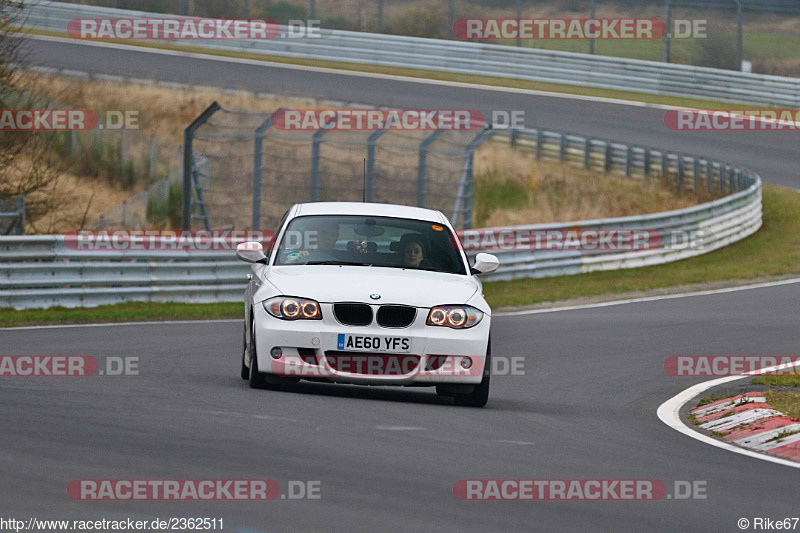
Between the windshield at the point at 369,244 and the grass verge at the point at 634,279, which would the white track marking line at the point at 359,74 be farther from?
the windshield at the point at 369,244

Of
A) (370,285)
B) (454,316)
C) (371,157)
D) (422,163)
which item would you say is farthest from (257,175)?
(454,316)

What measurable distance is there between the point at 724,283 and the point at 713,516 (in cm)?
1735

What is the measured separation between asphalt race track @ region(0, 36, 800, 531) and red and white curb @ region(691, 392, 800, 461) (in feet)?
Answer: 1.34

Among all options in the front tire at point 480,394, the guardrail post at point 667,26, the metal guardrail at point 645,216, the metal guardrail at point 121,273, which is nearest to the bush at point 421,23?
the guardrail post at point 667,26

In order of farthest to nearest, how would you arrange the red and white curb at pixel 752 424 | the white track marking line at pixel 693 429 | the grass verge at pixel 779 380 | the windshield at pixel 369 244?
the grass verge at pixel 779 380, the windshield at pixel 369 244, the red and white curb at pixel 752 424, the white track marking line at pixel 693 429

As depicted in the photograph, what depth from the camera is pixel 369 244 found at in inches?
414

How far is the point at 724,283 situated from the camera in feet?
76.0

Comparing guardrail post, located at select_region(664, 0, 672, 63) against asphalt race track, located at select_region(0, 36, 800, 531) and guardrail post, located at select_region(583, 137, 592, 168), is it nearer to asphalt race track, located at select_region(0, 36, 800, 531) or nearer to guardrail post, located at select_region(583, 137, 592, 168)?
guardrail post, located at select_region(583, 137, 592, 168)

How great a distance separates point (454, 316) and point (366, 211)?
1.60 metres

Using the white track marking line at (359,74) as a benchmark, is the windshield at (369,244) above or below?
below

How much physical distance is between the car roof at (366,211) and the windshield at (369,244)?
0.06 m

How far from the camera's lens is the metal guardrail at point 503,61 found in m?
40.6

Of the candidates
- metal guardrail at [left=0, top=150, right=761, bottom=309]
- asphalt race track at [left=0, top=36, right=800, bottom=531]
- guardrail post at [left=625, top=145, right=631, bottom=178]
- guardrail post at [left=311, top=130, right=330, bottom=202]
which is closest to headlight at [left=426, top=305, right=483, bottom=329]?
asphalt race track at [left=0, top=36, right=800, bottom=531]

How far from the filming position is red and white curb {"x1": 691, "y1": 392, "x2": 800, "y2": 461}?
871 cm
